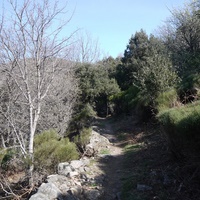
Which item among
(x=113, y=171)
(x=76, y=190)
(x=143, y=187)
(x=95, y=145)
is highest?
(x=95, y=145)

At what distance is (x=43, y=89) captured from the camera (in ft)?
32.1

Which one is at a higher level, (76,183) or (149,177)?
(76,183)

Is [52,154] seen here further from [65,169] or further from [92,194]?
[92,194]

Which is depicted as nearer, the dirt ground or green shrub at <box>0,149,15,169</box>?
the dirt ground

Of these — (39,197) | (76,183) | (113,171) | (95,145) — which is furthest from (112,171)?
(95,145)

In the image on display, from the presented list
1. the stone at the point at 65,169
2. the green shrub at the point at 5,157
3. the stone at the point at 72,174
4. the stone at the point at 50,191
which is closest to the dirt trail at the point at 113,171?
the stone at the point at 72,174

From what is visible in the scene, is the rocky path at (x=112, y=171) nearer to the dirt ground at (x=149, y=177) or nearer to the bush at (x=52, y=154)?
the dirt ground at (x=149, y=177)

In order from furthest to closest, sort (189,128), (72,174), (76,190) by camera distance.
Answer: (72,174), (76,190), (189,128)

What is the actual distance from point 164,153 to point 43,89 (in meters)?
5.02

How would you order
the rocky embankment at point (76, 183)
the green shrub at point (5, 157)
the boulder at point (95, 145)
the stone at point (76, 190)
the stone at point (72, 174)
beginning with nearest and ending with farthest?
the rocky embankment at point (76, 183) < the stone at point (76, 190) < the stone at point (72, 174) < the green shrub at point (5, 157) < the boulder at point (95, 145)

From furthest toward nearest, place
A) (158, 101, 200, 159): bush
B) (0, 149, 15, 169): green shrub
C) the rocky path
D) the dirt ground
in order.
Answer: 1. (0, 149, 15, 169): green shrub
2. the rocky path
3. the dirt ground
4. (158, 101, 200, 159): bush

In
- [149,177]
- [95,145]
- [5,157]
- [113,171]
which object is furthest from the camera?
[95,145]

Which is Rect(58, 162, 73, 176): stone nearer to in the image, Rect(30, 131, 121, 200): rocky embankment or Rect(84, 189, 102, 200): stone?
Rect(30, 131, 121, 200): rocky embankment

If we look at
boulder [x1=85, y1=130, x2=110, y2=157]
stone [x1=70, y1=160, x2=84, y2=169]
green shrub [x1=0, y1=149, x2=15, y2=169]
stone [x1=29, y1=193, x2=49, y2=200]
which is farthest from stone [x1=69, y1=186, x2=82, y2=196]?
green shrub [x1=0, y1=149, x2=15, y2=169]
